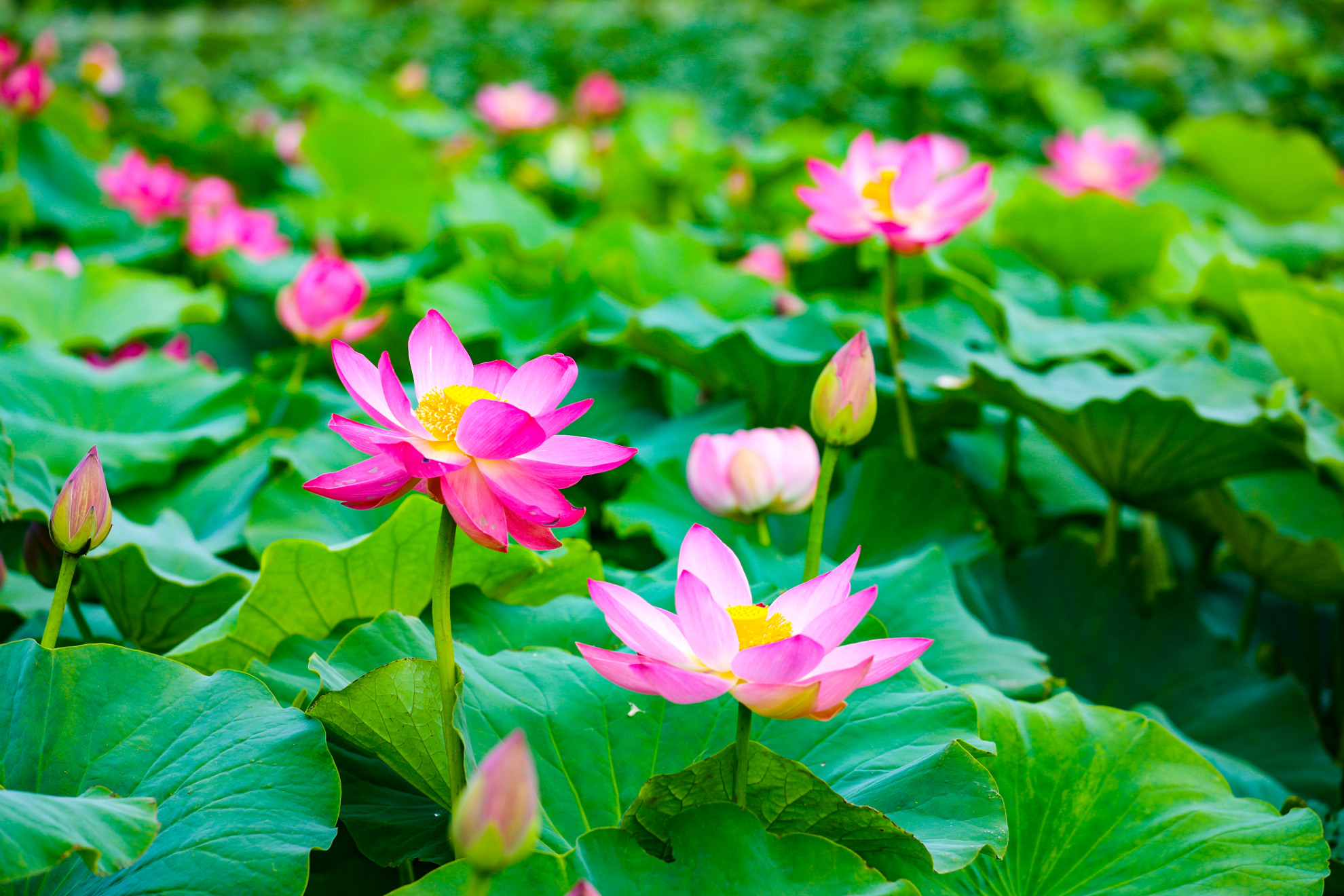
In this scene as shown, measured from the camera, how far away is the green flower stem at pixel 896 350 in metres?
1.33

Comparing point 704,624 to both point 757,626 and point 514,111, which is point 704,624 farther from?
point 514,111

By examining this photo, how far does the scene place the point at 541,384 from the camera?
0.70 meters

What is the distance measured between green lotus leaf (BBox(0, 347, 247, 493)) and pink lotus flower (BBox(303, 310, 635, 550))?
31.2 inches

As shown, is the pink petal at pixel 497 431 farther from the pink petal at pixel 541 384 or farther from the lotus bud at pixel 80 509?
the lotus bud at pixel 80 509

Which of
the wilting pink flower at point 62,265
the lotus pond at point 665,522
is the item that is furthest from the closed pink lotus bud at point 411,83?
the wilting pink flower at point 62,265

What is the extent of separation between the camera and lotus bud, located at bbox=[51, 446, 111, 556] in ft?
2.43

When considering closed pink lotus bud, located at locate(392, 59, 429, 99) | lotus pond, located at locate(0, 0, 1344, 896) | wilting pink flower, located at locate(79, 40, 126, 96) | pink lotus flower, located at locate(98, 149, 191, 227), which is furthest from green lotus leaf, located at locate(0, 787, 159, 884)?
closed pink lotus bud, located at locate(392, 59, 429, 99)

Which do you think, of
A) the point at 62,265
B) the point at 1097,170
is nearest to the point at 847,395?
the point at 62,265

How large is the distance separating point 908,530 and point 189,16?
9.34 meters

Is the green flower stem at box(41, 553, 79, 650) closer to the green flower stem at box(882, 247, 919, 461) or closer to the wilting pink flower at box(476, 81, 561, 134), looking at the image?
the green flower stem at box(882, 247, 919, 461)

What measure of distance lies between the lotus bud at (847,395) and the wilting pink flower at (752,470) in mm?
292

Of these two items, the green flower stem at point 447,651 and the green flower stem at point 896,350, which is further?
the green flower stem at point 896,350

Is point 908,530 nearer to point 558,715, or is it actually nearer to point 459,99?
point 558,715

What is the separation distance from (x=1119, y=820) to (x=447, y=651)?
1.89ft
